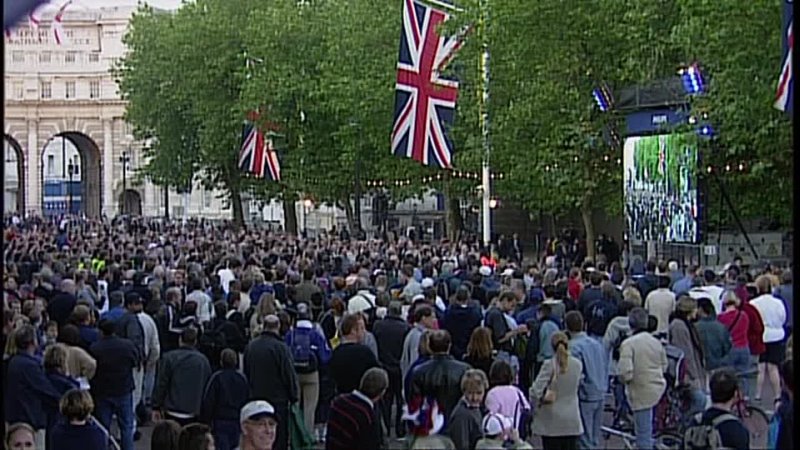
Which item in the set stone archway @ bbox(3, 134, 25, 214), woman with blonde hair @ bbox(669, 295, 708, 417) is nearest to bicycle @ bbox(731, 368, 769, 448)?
woman with blonde hair @ bbox(669, 295, 708, 417)

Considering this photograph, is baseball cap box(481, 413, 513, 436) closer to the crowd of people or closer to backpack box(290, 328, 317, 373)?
the crowd of people

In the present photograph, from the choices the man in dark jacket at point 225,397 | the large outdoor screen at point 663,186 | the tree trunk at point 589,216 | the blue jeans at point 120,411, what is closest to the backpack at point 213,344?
the blue jeans at point 120,411

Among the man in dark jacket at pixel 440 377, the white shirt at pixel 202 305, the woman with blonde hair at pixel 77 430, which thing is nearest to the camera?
the woman with blonde hair at pixel 77 430

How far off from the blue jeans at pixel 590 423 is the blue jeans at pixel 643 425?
1.18ft

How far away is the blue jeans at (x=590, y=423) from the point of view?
38.6ft

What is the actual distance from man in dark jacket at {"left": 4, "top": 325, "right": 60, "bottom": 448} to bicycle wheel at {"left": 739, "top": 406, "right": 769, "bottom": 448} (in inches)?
235

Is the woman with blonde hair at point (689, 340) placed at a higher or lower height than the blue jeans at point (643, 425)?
higher

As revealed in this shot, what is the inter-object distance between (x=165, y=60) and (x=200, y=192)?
44422 millimetres

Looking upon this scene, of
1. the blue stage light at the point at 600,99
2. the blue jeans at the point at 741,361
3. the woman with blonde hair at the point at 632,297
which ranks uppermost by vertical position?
the blue stage light at the point at 600,99

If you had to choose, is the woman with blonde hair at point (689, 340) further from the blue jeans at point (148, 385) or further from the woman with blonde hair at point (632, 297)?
the blue jeans at point (148, 385)

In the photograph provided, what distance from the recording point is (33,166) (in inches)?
4257

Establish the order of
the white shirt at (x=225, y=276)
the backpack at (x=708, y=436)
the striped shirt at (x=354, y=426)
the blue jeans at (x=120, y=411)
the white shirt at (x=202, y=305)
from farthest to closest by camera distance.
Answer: the white shirt at (x=225, y=276), the white shirt at (x=202, y=305), the blue jeans at (x=120, y=411), the striped shirt at (x=354, y=426), the backpack at (x=708, y=436)

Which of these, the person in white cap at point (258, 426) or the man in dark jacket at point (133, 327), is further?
the man in dark jacket at point (133, 327)

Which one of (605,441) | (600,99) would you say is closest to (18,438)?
(605,441)
